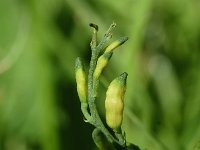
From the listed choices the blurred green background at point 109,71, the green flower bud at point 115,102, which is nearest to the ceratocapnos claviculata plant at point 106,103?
the green flower bud at point 115,102

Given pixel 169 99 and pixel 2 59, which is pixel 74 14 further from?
pixel 169 99

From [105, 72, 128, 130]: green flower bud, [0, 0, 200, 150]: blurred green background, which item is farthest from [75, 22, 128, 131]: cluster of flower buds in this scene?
[0, 0, 200, 150]: blurred green background

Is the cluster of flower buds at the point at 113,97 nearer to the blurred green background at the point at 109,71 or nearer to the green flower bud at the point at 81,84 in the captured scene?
the green flower bud at the point at 81,84

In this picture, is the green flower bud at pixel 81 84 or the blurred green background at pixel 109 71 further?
the blurred green background at pixel 109 71

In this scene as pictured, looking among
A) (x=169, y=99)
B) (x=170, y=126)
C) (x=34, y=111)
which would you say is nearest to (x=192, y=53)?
(x=169, y=99)

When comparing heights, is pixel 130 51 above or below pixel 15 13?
above

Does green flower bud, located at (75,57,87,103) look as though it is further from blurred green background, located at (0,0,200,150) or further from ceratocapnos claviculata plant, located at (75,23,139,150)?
blurred green background, located at (0,0,200,150)

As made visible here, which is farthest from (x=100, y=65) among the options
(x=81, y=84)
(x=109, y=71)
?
(x=109, y=71)
